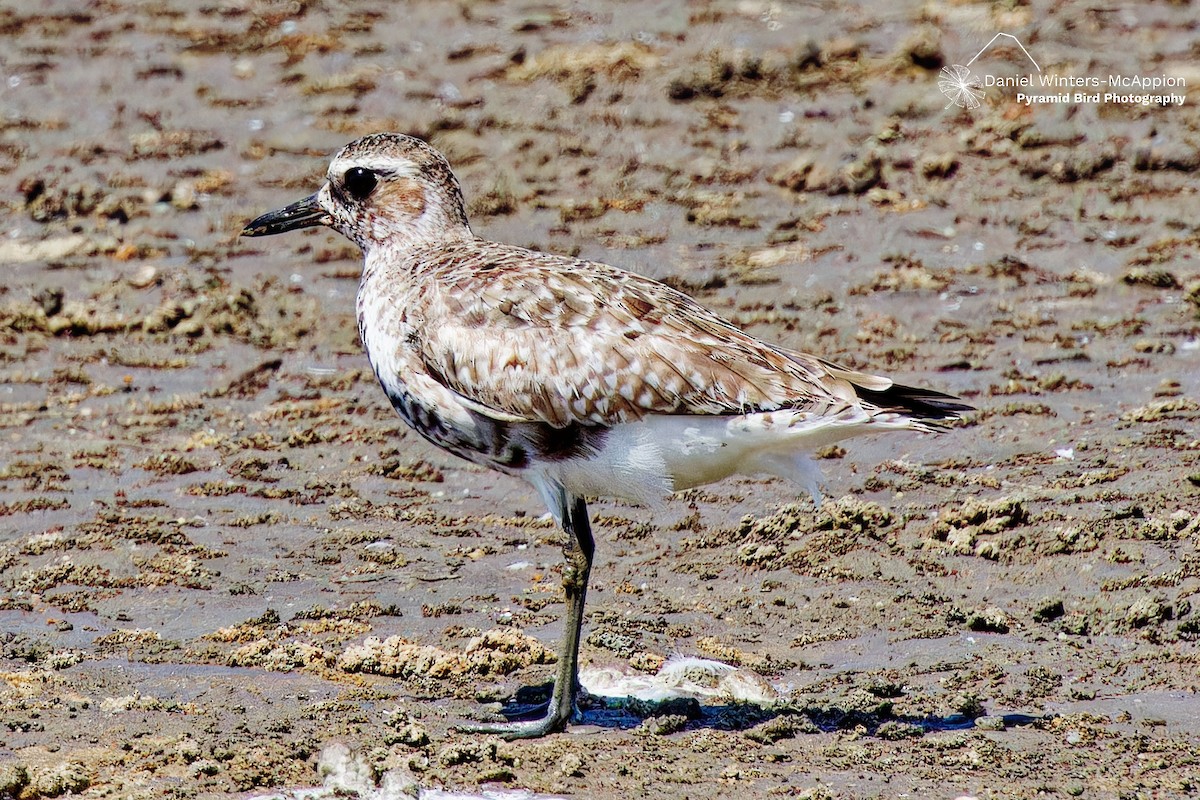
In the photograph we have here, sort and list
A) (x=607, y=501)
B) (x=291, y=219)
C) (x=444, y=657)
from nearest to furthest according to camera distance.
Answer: (x=444, y=657) < (x=291, y=219) < (x=607, y=501)

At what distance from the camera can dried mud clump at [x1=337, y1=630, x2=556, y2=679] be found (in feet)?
20.2

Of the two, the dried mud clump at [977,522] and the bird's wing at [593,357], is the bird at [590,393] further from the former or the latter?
the dried mud clump at [977,522]

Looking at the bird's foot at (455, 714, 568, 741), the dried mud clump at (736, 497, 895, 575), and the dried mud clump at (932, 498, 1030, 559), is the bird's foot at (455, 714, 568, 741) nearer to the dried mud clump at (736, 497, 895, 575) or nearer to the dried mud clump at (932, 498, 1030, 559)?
the dried mud clump at (736, 497, 895, 575)

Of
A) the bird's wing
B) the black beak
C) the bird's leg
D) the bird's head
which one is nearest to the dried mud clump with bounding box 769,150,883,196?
the bird's head

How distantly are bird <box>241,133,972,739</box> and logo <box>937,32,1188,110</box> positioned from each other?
6.30m

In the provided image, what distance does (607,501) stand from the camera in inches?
298

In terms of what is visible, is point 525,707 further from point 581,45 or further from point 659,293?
point 581,45

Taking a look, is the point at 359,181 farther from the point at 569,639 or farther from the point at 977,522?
the point at 977,522

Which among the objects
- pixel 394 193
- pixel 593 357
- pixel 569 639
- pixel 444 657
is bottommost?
pixel 444 657

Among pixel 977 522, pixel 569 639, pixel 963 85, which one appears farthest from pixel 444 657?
pixel 963 85

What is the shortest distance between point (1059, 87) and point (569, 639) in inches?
292

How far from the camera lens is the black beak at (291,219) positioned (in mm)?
6953

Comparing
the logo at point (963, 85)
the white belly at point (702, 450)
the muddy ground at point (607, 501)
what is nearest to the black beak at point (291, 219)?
the muddy ground at point (607, 501)

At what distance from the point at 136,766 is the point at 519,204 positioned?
643cm
